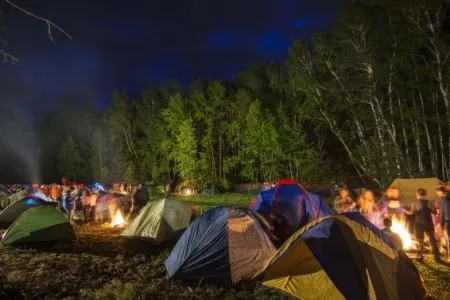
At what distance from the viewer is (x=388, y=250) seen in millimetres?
6805

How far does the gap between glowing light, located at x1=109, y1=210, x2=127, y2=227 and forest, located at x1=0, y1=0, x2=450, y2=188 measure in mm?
12652

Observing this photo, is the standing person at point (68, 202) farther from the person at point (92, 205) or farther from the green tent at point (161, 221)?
the green tent at point (161, 221)

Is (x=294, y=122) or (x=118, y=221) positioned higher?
(x=294, y=122)

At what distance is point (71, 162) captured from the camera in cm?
5438

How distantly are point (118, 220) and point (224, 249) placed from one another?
9766 millimetres

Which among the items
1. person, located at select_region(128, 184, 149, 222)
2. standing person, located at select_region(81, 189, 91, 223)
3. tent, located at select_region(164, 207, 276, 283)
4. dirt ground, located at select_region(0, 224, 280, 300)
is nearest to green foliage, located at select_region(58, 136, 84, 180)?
standing person, located at select_region(81, 189, 91, 223)

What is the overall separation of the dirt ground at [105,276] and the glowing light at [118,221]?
4347mm

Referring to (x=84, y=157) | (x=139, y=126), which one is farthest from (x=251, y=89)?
(x=84, y=157)

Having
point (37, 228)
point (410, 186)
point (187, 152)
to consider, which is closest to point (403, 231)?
point (410, 186)

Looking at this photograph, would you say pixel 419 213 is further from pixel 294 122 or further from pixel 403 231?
pixel 294 122

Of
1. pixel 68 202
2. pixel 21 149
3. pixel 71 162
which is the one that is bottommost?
pixel 68 202

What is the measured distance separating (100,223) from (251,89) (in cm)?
3337

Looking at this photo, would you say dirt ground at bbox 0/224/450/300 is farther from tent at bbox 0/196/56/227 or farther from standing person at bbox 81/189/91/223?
standing person at bbox 81/189/91/223

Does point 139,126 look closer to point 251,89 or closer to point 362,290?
point 251,89
